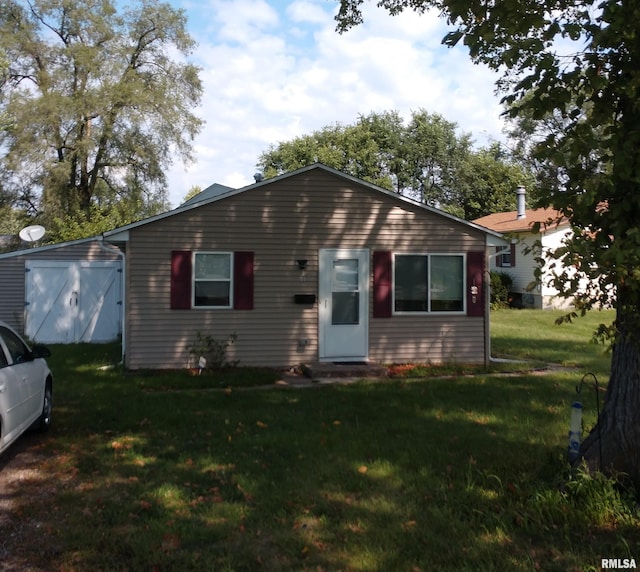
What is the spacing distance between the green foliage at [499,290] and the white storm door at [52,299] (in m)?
17.1

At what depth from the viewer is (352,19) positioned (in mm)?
10539

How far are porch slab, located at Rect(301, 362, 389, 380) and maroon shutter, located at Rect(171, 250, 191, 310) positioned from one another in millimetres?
2609

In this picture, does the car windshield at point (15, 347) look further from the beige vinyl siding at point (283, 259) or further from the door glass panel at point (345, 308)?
the door glass panel at point (345, 308)

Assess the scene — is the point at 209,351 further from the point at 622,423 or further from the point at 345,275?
the point at 622,423

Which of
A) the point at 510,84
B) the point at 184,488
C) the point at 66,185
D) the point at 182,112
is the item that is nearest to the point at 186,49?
the point at 182,112

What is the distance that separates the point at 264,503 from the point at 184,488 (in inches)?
31.7

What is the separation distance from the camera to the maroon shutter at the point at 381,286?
1162cm

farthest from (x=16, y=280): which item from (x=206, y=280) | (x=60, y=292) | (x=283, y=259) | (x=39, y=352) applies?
(x=39, y=352)

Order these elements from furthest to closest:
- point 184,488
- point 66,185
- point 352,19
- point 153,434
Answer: point 66,185, point 352,19, point 153,434, point 184,488

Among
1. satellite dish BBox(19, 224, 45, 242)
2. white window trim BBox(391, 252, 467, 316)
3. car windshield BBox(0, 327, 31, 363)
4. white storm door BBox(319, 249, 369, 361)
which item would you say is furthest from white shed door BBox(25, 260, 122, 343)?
car windshield BBox(0, 327, 31, 363)

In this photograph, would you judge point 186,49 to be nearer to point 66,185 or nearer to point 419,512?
point 66,185

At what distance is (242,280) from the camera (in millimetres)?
11211

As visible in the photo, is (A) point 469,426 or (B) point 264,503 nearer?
(B) point 264,503

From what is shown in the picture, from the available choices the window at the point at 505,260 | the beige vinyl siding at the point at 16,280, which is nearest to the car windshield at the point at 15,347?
the beige vinyl siding at the point at 16,280
